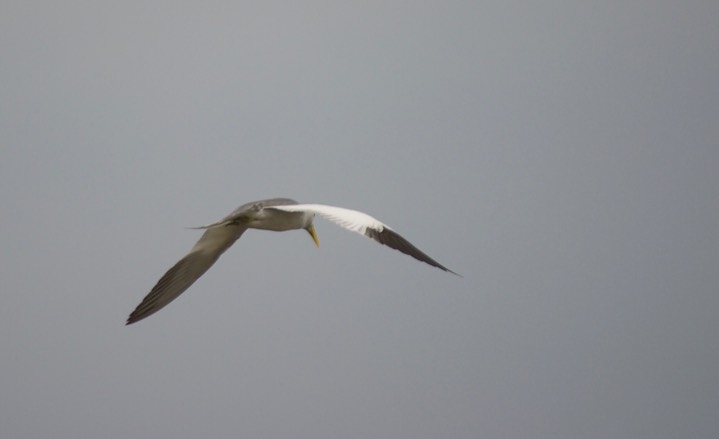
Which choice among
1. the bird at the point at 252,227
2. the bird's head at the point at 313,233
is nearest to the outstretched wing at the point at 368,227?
the bird at the point at 252,227

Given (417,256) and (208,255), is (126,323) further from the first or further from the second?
(417,256)

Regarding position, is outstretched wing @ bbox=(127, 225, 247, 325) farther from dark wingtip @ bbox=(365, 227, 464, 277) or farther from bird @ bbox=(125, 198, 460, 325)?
dark wingtip @ bbox=(365, 227, 464, 277)

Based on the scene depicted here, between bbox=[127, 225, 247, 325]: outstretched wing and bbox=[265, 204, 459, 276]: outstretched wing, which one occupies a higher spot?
bbox=[265, 204, 459, 276]: outstretched wing

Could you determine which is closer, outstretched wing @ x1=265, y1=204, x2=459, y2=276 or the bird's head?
outstretched wing @ x1=265, y1=204, x2=459, y2=276

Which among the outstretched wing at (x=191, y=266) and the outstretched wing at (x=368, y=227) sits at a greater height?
the outstretched wing at (x=368, y=227)

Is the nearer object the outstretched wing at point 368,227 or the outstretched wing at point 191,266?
the outstretched wing at point 368,227

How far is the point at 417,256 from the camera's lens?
8.07 m

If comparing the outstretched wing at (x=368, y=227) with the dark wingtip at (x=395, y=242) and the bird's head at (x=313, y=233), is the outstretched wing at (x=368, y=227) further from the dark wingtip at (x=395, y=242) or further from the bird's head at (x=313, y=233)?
the bird's head at (x=313, y=233)

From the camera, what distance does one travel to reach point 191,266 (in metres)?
10.4

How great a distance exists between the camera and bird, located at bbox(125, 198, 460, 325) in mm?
8031

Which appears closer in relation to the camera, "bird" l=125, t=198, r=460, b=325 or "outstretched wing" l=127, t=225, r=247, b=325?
"bird" l=125, t=198, r=460, b=325

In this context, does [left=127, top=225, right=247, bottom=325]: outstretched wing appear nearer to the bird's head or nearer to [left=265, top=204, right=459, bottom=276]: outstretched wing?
the bird's head

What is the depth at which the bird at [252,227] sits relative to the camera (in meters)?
8.03

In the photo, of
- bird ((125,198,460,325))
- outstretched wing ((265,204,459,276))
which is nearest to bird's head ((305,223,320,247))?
bird ((125,198,460,325))
